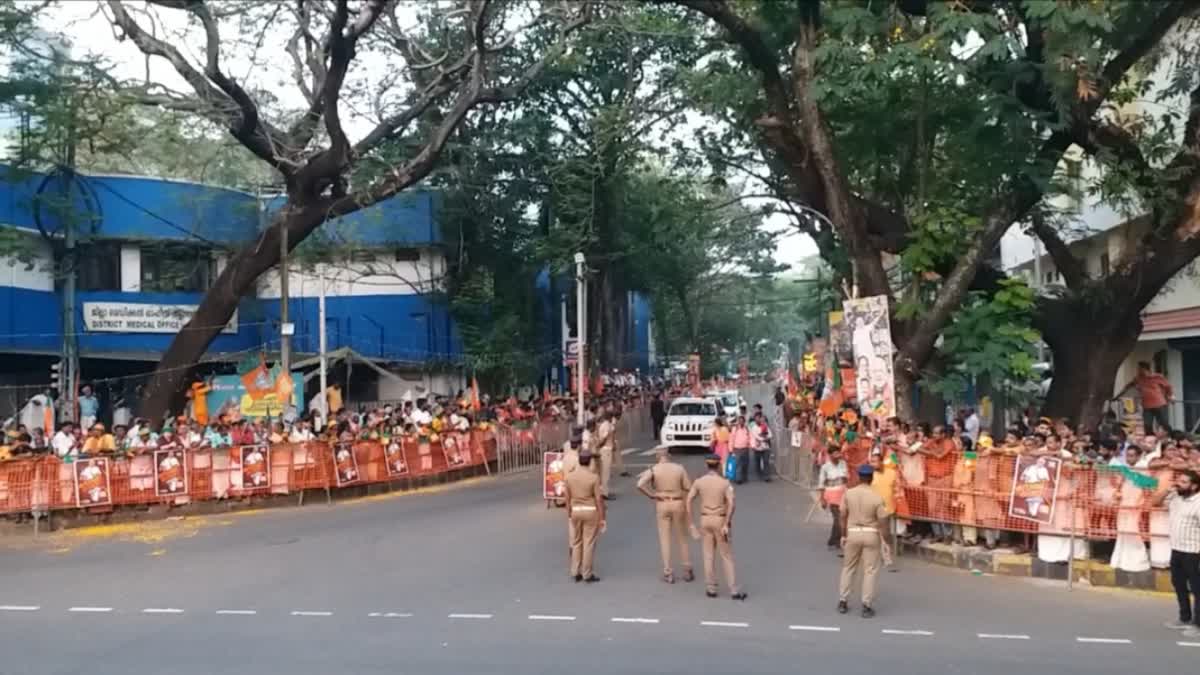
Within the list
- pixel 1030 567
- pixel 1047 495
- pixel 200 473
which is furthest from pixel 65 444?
pixel 1047 495

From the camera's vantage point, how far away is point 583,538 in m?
12.2

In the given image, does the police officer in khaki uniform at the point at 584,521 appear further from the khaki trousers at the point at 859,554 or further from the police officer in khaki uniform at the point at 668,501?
the khaki trousers at the point at 859,554

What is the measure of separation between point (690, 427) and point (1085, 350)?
39.3ft

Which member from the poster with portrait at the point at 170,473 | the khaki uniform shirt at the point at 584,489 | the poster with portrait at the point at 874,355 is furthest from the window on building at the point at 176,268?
the khaki uniform shirt at the point at 584,489

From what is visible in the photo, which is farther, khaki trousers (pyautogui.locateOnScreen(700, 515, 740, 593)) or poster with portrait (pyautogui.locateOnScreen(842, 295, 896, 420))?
poster with portrait (pyautogui.locateOnScreen(842, 295, 896, 420))

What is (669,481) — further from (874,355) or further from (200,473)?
(200,473)

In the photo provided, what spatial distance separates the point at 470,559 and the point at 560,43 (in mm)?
12669

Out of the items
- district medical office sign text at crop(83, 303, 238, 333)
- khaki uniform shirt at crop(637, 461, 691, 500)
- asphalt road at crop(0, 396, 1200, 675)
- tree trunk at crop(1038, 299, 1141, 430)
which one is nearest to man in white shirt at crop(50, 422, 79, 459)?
asphalt road at crop(0, 396, 1200, 675)

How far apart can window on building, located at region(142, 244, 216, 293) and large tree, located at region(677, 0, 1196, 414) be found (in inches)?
758

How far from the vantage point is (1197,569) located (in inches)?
388

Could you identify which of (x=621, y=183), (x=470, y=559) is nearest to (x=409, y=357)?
(x=621, y=183)

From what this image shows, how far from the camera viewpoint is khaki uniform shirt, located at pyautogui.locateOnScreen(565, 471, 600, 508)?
12227mm

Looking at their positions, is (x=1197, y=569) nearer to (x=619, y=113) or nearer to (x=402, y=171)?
(x=402, y=171)

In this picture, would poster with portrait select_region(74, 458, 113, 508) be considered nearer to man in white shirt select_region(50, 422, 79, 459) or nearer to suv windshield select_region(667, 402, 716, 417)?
man in white shirt select_region(50, 422, 79, 459)
